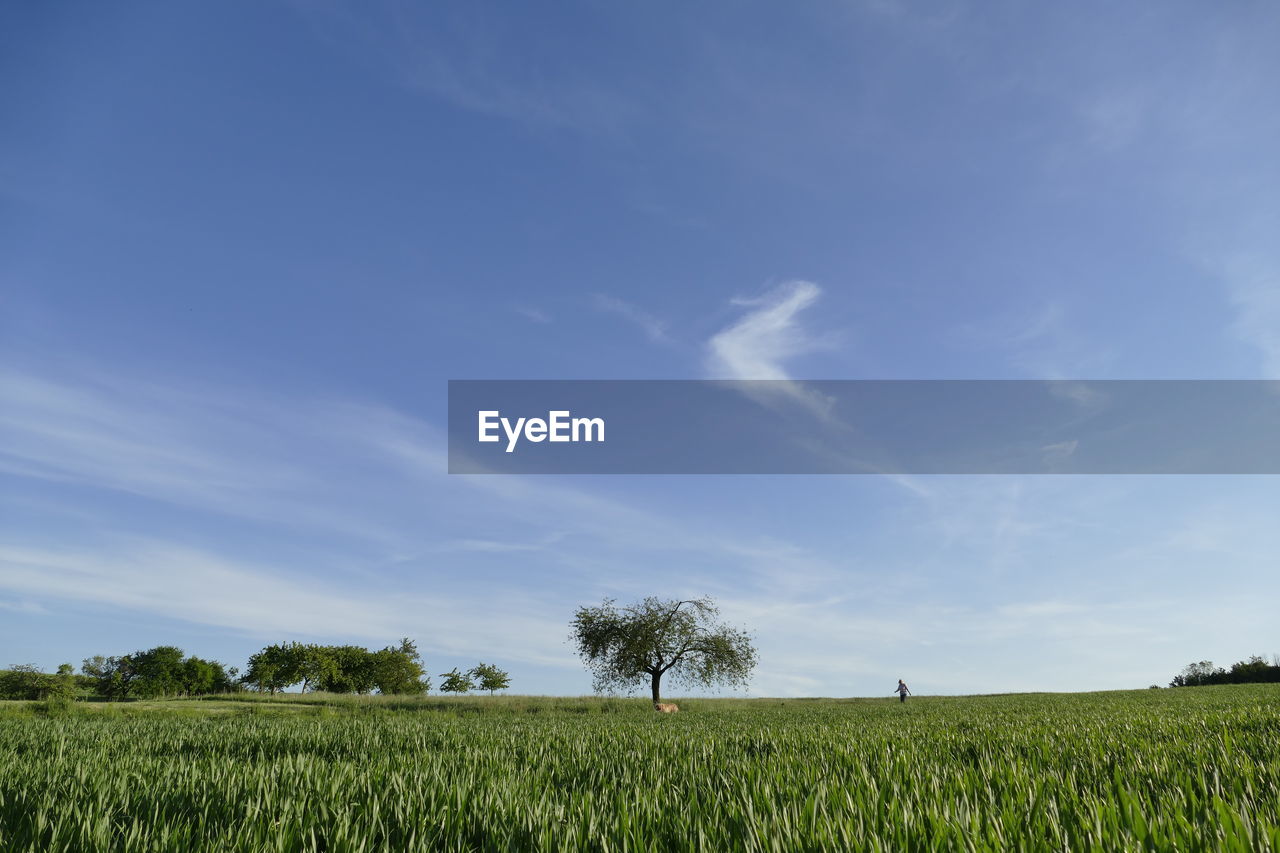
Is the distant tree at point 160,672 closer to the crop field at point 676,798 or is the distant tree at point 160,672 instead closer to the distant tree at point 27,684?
the distant tree at point 27,684

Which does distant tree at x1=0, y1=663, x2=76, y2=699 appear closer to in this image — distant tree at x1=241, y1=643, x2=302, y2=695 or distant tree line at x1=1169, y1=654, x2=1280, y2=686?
distant tree at x1=241, y1=643, x2=302, y2=695

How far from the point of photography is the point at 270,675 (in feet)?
360

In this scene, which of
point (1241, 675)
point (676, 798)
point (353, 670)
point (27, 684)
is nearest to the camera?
point (676, 798)

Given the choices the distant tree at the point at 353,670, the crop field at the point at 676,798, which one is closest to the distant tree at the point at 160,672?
the distant tree at the point at 353,670

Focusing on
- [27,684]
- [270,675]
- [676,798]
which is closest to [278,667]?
[270,675]

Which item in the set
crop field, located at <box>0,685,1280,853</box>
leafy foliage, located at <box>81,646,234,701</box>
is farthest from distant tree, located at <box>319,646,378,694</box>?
crop field, located at <box>0,685,1280,853</box>

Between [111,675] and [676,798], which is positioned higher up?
[676,798]

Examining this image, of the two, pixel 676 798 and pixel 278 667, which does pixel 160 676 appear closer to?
pixel 278 667

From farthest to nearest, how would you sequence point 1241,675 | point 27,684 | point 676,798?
point 27,684 → point 1241,675 → point 676,798

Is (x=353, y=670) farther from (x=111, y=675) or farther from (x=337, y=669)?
(x=111, y=675)

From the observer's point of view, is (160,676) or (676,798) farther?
(160,676)

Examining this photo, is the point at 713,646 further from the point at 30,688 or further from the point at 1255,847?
the point at 30,688

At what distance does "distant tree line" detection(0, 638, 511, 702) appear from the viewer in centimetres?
10862

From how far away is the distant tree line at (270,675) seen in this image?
109 meters
